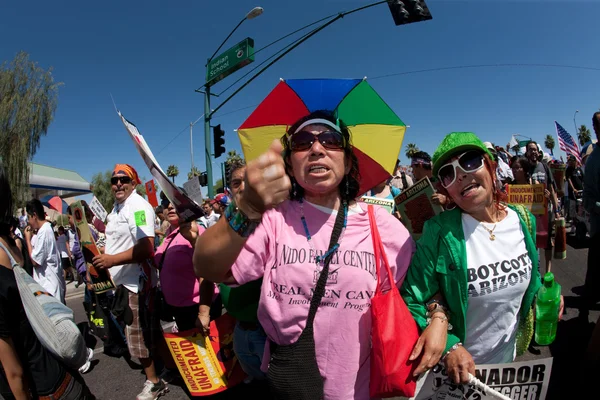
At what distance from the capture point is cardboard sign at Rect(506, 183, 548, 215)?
3068mm

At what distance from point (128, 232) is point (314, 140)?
8.08 ft

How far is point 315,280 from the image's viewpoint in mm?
1340

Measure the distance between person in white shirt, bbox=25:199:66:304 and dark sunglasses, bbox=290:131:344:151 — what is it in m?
4.28

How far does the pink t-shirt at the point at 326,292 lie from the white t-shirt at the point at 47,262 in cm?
410

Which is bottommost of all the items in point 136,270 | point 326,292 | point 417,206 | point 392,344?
point 136,270

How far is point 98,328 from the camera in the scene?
15.4 ft

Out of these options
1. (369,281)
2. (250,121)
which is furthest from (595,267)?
(250,121)

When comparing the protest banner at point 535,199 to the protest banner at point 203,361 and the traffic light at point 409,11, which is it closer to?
the protest banner at point 203,361

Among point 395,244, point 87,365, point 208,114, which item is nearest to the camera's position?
point 395,244

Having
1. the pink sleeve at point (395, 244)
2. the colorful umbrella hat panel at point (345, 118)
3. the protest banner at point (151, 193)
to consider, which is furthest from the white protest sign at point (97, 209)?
the pink sleeve at point (395, 244)

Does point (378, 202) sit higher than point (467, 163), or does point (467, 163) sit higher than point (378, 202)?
point (467, 163)

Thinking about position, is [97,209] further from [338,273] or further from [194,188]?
[338,273]

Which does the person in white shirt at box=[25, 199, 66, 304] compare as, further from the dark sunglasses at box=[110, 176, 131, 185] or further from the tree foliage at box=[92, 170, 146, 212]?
the tree foliage at box=[92, 170, 146, 212]

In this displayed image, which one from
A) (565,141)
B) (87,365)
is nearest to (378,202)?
(87,365)
